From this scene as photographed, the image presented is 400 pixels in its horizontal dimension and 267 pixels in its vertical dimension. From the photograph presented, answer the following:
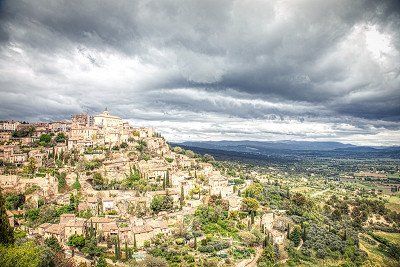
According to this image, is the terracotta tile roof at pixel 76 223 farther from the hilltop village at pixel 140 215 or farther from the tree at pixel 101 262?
the tree at pixel 101 262

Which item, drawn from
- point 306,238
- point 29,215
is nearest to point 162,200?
point 29,215

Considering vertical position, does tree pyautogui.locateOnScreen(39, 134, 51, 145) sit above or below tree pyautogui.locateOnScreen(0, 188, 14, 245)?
above

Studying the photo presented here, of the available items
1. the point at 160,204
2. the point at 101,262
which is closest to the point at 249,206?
the point at 160,204

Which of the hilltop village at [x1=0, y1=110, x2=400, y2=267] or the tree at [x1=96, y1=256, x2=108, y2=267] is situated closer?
the tree at [x1=96, y1=256, x2=108, y2=267]

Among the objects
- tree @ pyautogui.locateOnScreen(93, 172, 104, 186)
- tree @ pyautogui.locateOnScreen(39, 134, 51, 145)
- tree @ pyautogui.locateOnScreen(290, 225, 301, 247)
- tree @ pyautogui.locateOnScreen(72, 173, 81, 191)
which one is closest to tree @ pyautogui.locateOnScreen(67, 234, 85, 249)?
tree @ pyautogui.locateOnScreen(72, 173, 81, 191)

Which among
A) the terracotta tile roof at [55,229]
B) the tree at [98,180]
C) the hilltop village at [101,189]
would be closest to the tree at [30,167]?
the hilltop village at [101,189]

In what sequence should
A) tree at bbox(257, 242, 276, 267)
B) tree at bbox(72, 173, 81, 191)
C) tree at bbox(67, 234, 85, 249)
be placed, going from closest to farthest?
tree at bbox(67, 234, 85, 249) < tree at bbox(257, 242, 276, 267) < tree at bbox(72, 173, 81, 191)

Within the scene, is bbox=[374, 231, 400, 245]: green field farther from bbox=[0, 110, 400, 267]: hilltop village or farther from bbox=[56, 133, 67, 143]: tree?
bbox=[56, 133, 67, 143]: tree

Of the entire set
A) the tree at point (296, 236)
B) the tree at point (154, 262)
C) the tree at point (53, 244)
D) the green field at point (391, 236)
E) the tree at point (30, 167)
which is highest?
the tree at point (30, 167)

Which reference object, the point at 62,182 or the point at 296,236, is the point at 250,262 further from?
the point at 62,182
